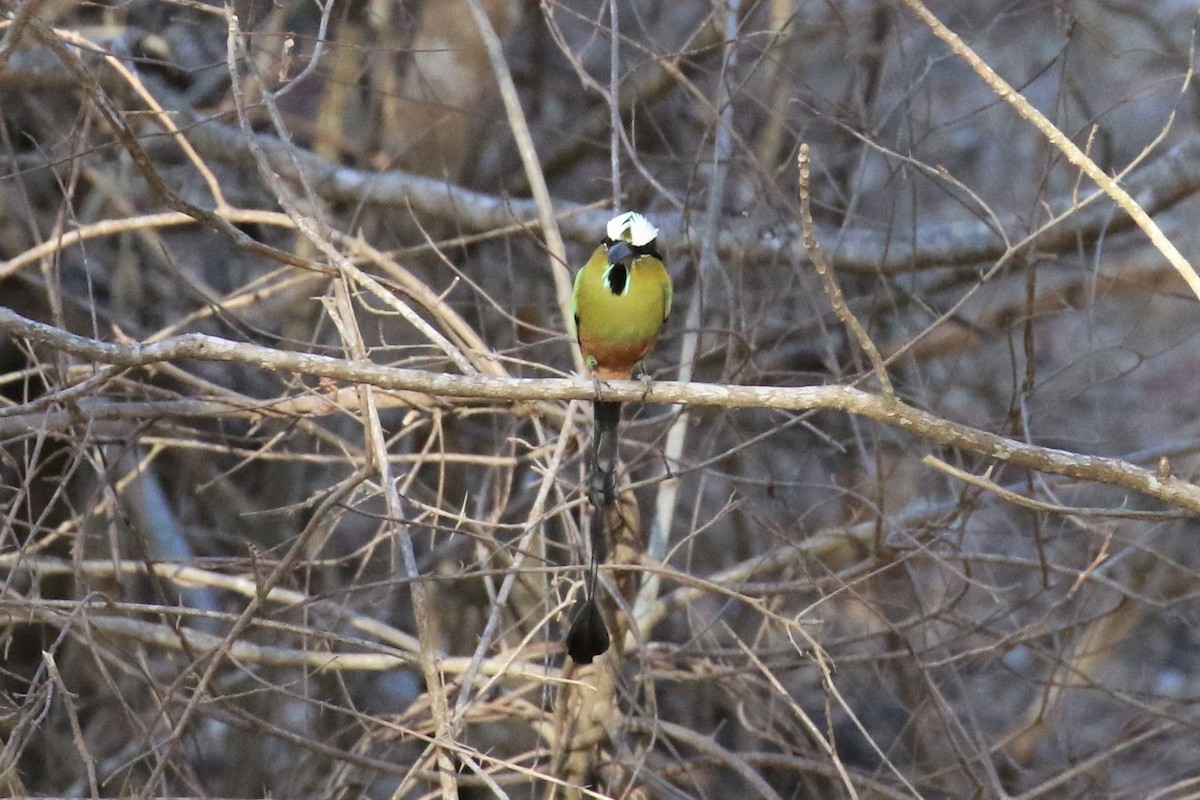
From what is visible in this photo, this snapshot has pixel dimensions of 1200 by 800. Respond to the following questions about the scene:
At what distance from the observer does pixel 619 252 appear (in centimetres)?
390

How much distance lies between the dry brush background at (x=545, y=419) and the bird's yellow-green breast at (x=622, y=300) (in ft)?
0.44

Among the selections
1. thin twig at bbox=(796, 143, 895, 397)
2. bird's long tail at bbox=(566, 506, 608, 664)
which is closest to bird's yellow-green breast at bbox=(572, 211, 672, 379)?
bird's long tail at bbox=(566, 506, 608, 664)

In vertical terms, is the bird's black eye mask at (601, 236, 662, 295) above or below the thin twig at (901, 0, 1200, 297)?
below

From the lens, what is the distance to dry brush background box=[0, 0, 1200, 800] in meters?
3.17

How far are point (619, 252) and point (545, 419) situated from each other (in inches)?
22.8

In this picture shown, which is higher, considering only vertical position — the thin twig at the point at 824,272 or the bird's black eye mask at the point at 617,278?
the thin twig at the point at 824,272

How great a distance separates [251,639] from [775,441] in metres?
2.56

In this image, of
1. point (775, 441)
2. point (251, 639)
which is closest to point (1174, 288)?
point (775, 441)

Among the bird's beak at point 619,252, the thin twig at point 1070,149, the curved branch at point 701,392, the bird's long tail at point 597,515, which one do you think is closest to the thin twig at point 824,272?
the curved branch at point 701,392

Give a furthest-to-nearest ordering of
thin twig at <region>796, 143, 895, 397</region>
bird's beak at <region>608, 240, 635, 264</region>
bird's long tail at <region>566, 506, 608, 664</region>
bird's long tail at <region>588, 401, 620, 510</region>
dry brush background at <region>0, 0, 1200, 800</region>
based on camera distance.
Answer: bird's beak at <region>608, 240, 635, 264</region>, bird's long tail at <region>588, 401, 620, 510</region>, bird's long tail at <region>566, 506, 608, 664</region>, dry brush background at <region>0, 0, 1200, 800</region>, thin twig at <region>796, 143, 895, 397</region>

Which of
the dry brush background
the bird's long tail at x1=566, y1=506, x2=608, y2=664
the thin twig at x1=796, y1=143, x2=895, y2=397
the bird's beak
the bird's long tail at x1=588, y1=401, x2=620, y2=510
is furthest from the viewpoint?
the bird's beak

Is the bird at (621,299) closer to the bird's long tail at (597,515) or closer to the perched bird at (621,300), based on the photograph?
the perched bird at (621,300)

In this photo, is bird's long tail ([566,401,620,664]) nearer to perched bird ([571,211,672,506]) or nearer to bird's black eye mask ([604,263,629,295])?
perched bird ([571,211,672,506])

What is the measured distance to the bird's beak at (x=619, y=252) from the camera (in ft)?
12.8
